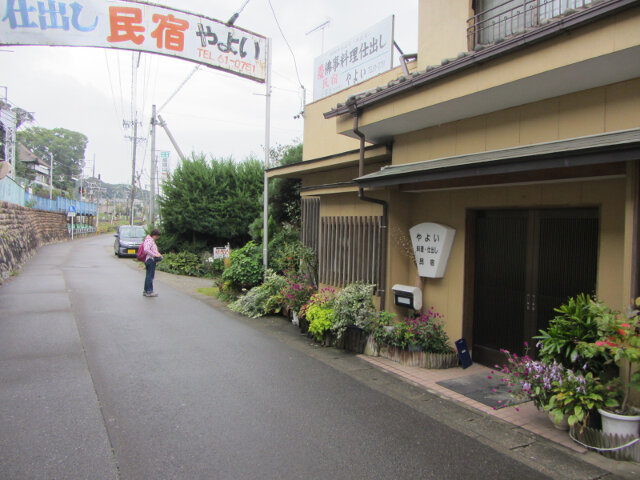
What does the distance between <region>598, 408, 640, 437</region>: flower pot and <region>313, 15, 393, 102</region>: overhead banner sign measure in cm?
737

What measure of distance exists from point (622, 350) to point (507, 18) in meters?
4.68

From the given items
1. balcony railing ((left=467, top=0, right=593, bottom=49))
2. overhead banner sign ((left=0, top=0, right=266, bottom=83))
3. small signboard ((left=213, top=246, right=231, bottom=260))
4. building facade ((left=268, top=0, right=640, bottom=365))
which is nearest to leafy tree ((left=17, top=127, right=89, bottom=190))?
small signboard ((left=213, top=246, right=231, bottom=260))

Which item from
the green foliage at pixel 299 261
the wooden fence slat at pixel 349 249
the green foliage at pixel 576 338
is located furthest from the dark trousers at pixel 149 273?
the green foliage at pixel 576 338

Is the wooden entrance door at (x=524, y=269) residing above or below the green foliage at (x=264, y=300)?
above

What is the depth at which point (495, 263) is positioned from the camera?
20.4 ft

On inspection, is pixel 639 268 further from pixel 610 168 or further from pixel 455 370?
pixel 455 370

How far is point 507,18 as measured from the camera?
5.95 m

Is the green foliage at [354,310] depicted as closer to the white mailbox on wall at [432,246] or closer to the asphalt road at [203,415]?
the asphalt road at [203,415]

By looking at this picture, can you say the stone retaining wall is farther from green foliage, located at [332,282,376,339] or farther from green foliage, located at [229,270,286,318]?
green foliage, located at [332,282,376,339]

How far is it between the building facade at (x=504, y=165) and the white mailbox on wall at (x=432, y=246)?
0.15m

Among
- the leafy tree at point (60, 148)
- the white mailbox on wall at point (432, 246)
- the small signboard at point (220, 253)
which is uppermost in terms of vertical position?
the leafy tree at point (60, 148)

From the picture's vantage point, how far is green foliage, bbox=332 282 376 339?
271 inches

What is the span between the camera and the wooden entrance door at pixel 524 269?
5203mm

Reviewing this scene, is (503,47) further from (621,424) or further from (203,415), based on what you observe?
(203,415)
